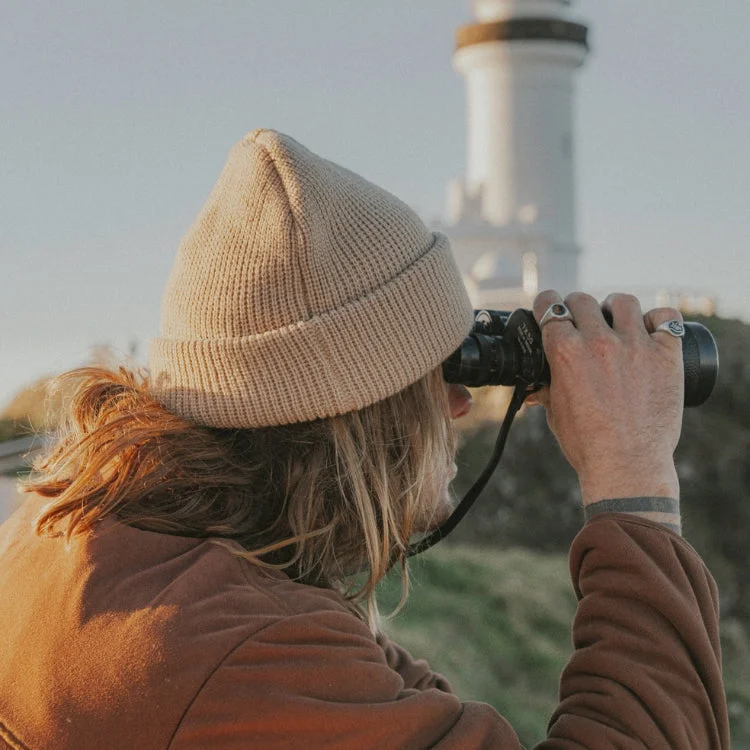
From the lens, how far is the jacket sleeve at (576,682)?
3.94 feet

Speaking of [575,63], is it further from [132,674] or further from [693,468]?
[132,674]

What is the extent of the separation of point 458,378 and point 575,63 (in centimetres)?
2097

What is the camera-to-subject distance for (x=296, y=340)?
4.66ft

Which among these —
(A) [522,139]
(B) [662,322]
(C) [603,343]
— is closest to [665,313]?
(B) [662,322]

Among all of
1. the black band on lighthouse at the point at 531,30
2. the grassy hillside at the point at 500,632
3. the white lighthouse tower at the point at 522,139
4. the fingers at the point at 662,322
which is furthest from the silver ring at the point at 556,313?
the black band on lighthouse at the point at 531,30

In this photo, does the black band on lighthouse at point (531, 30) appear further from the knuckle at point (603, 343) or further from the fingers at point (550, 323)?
the knuckle at point (603, 343)

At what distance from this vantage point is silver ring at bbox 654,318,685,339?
158 centimetres

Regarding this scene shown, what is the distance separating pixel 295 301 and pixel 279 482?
0.80ft

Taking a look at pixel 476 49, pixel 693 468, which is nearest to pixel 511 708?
pixel 693 468

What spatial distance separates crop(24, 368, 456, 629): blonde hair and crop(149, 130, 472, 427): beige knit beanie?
2.0 inches

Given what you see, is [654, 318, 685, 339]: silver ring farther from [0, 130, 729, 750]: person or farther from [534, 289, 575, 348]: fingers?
[534, 289, 575, 348]: fingers

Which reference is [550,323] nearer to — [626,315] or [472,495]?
[626,315]

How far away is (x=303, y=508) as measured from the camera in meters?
1.46

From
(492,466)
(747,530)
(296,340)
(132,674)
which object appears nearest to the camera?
(132,674)
